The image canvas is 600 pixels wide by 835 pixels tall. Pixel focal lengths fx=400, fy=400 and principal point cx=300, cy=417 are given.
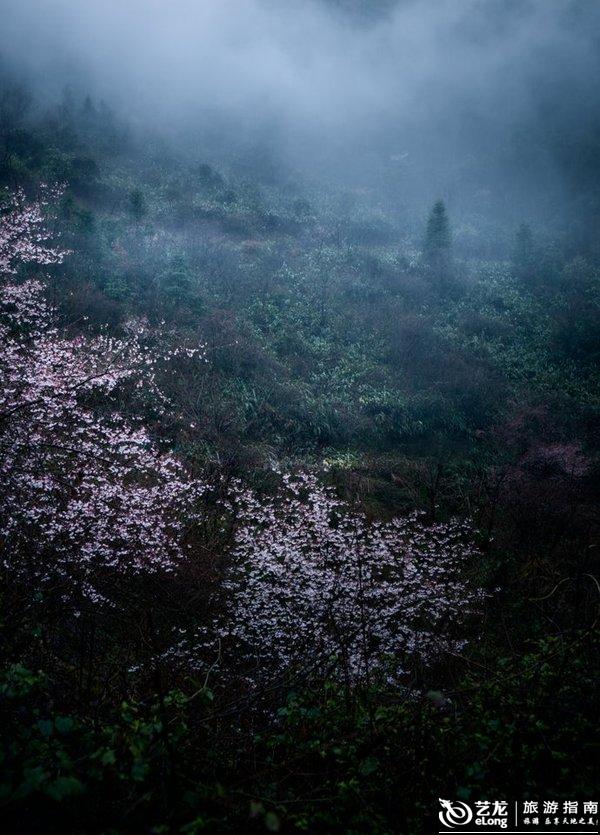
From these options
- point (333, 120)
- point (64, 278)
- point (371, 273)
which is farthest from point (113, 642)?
point (333, 120)

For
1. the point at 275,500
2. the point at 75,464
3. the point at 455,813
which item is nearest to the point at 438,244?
the point at 275,500

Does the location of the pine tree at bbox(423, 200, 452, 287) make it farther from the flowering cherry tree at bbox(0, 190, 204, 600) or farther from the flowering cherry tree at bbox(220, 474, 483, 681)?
the flowering cherry tree at bbox(220, 474, 483, 681)

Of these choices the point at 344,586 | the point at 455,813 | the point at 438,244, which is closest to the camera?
the point at 455,813

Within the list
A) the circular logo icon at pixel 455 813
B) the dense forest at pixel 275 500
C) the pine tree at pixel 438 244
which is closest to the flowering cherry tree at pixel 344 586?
the dense forest at pixel 275 500

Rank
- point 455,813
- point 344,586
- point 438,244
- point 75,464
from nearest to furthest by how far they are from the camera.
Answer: point 455,813 < point 344,586 < point 75,464 < point 438,244

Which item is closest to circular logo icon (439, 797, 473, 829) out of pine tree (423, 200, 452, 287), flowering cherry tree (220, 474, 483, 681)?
flowering cherry tree (220, 474, 483, 681)

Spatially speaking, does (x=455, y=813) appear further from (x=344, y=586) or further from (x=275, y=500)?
(x=275, y=500)
